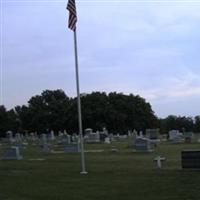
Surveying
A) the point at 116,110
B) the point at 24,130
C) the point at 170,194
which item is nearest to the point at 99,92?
the point at 116,110

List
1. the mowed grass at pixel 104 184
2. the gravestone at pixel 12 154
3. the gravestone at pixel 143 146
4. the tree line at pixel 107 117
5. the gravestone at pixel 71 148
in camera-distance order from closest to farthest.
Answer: the mowed grass at pixel 104 184 < the gravestone at pixel 12 154 < the gravestone at pixel 143 146 < the gravestone at pixel 71 148 < the tree line at pixel 107 117

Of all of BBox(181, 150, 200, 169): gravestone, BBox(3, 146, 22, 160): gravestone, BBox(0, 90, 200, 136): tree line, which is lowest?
BBox(181, 150, 200, 169): gravestone

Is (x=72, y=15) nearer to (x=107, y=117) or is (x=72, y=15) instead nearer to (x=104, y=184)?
(x=104, y=184)

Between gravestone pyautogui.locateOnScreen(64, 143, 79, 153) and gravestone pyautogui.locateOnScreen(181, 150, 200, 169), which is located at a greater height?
gravestone pyautogui.locateOnScreen(64, 143, 79, 153)

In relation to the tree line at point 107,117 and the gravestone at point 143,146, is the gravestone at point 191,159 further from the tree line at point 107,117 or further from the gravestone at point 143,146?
the tree line at point 107,117

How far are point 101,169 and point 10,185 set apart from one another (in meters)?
5.61

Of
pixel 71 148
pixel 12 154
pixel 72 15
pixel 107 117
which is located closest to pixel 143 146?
pixel 71 148

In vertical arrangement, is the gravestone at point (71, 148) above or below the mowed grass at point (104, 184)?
above

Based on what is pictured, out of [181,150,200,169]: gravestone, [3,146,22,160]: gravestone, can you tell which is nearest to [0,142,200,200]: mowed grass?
[181,150,200,169]: gravestone

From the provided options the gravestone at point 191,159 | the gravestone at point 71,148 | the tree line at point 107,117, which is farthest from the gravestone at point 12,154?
the tree line at point 107,117

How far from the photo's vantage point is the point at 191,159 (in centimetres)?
1970

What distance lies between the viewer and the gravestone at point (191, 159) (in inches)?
771

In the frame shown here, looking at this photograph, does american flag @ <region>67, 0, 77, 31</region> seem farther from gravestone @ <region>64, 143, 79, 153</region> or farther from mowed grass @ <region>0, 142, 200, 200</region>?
gravestone @ <region>64, 143, 79, 153</region>

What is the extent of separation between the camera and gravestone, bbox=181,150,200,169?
1959 centimetres
